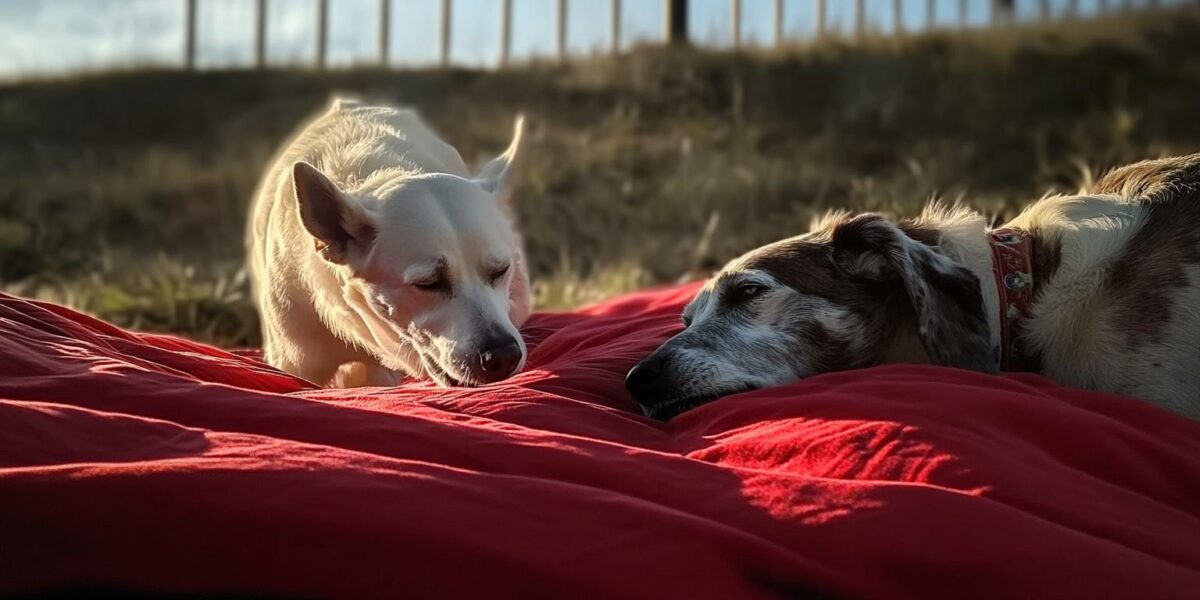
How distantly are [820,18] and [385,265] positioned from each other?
1099 cm

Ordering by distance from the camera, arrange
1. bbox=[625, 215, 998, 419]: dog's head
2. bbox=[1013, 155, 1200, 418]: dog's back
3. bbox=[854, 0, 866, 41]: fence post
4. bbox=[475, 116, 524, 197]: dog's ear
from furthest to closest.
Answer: bbox=[854, 0, 866, 41]: fence post < bbox=[475, 116, 524, 197]: dog's ear < bbox=[625, 215, 998, 419]: dog's head < bbox=[1013, 155, 1200, 418]: dog's back

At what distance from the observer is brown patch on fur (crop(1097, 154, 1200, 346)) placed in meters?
2.62

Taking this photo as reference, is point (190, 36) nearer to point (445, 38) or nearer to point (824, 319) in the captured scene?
point (445, 38)

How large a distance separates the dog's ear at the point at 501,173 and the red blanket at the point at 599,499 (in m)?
1.83

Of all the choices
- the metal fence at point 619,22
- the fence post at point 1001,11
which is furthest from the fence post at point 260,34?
the fence post at point 1001,11

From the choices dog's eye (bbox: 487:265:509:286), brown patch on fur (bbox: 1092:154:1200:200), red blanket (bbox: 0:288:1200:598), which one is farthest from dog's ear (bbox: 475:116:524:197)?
brown patch on fur (bbox: 1092:154:1200:200)

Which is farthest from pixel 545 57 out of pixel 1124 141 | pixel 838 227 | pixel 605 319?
pixel 838 227

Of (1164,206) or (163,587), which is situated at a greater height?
(1164,206)

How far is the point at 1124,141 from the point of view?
870 centimetres

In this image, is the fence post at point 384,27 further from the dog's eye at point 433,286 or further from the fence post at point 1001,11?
the dog's eye at point 433,286

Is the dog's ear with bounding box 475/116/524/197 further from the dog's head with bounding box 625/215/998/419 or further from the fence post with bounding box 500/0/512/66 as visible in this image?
the fence post with bounding box 500/0/512/66

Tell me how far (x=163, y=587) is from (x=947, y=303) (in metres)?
1.83

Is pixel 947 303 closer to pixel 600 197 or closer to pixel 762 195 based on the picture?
pixel 762 195

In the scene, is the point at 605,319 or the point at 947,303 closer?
the point at 947,303
